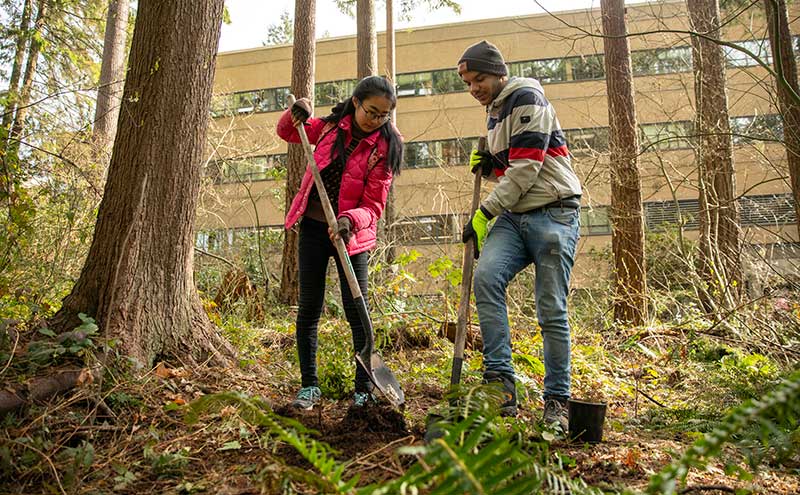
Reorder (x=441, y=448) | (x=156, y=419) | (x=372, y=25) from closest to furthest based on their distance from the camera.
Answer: (x=441, y=448) < (x=156, y=419) < (x=372, y=25)

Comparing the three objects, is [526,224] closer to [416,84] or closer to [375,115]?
[375,115]

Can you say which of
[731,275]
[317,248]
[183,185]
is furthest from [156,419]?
[731,275]

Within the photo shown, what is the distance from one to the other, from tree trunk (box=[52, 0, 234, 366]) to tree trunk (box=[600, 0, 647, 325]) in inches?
239

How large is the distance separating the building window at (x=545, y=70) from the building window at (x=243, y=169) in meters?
9.99

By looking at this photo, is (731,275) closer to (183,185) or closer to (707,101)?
(707,101)

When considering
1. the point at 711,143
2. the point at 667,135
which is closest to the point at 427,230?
the point at 711,143

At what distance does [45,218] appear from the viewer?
6562 mm

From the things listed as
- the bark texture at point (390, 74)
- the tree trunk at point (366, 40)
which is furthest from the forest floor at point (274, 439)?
the tree trunk at point (366, 40)

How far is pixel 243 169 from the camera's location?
20734 mm

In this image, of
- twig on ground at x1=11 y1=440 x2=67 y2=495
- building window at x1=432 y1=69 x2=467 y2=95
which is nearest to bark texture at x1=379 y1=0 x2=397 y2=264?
twig on ground at x1=11 y1=440 x2=67 y2=495

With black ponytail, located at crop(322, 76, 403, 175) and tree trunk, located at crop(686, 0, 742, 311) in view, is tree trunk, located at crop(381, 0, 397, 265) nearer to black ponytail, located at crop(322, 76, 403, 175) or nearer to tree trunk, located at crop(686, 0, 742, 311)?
tree trunk, located at crop(686, 0, 742, 311)

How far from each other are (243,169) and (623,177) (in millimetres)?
15045

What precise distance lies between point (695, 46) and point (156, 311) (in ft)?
25.5

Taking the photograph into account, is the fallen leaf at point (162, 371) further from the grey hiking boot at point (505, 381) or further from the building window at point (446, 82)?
the building window at point (446, 82)
